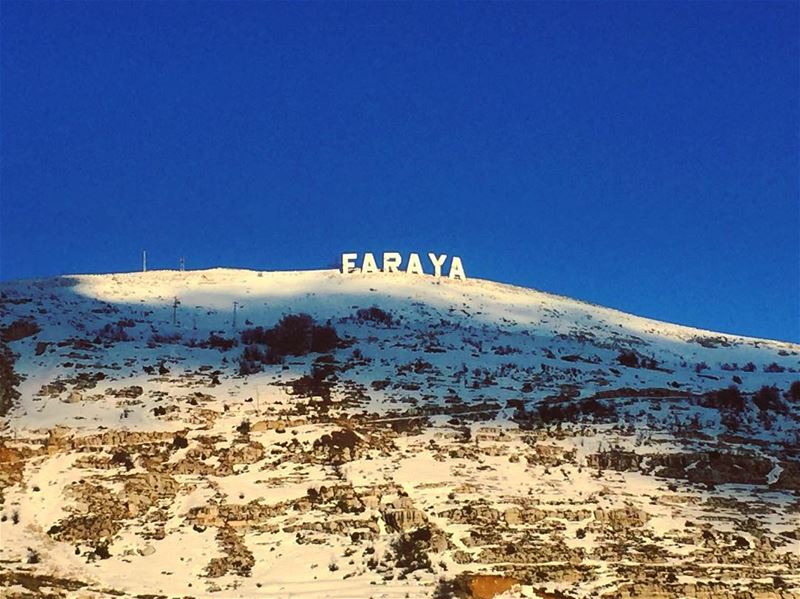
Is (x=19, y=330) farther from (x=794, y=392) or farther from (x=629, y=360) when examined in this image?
(x=794, y=392)

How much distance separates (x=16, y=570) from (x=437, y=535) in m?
8.08

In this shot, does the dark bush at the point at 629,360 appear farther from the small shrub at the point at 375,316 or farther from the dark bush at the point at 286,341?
the dark bush at the point at 286,341

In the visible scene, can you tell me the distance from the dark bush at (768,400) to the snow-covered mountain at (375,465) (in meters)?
0.12

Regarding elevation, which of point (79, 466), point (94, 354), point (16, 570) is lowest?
point (16, 570)

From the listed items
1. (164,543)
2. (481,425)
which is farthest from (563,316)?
(164,543)

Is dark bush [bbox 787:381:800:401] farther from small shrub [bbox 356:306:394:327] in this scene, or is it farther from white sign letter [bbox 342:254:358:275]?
white sign letter [bbox 342:254:358:275]

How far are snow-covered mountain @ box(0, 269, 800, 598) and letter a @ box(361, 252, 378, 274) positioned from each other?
49.7 ft

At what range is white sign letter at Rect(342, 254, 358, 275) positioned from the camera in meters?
52.2

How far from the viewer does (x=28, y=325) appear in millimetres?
32812

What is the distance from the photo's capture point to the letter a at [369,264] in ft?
170

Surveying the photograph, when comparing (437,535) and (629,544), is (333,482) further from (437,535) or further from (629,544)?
(629,544)

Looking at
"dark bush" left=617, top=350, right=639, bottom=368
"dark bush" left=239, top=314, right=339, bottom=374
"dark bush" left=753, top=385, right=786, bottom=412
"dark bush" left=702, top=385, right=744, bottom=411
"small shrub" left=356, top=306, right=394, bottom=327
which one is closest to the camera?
"dark bush" left=702, top=385, right=744, bottom=411

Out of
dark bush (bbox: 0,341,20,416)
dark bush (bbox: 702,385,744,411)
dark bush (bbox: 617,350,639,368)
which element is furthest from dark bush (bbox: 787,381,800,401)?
dark bush (bbox: 0,341,20,416)

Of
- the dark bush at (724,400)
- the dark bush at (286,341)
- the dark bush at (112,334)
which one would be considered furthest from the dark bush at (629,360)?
the dark bush at (112,334)
